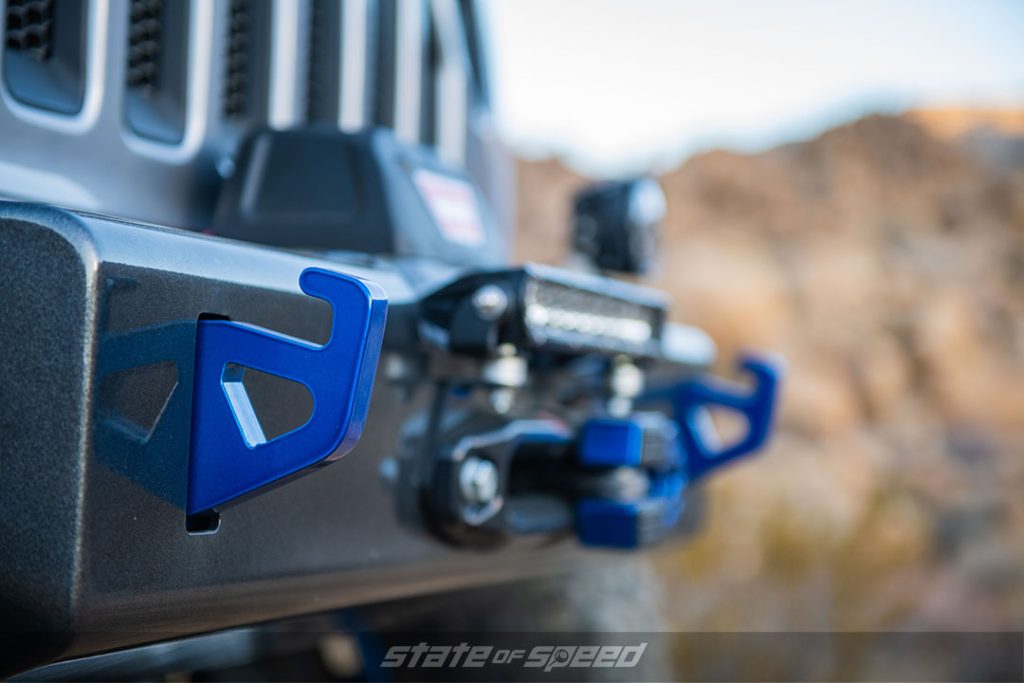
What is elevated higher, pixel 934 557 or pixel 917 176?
pixel 917 176

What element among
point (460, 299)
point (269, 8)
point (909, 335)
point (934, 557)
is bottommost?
point (934, 557)

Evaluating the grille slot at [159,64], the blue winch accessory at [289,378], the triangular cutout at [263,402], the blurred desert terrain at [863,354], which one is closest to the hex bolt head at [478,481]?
the triangular cutout at [263,402]

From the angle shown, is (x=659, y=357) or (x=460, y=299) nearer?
(x=460, y=299)

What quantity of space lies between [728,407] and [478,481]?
35.2 inches

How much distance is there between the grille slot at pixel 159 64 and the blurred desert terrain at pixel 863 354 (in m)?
3.75

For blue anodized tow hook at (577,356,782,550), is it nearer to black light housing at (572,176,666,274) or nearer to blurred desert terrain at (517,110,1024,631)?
black light housing at (572,176,666,274)

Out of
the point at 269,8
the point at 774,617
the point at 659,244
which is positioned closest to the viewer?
the point at 269,8

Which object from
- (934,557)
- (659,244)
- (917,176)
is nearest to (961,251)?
(917,176)

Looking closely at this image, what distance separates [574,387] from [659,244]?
2.10 feet

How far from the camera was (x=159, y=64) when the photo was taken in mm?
1618

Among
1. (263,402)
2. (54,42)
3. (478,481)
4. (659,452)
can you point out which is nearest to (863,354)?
(659,452)

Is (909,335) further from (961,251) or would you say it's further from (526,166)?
Answer: (526,166)

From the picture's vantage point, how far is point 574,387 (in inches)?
78.0

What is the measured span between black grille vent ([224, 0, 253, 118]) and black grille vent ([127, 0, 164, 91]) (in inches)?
7.6
